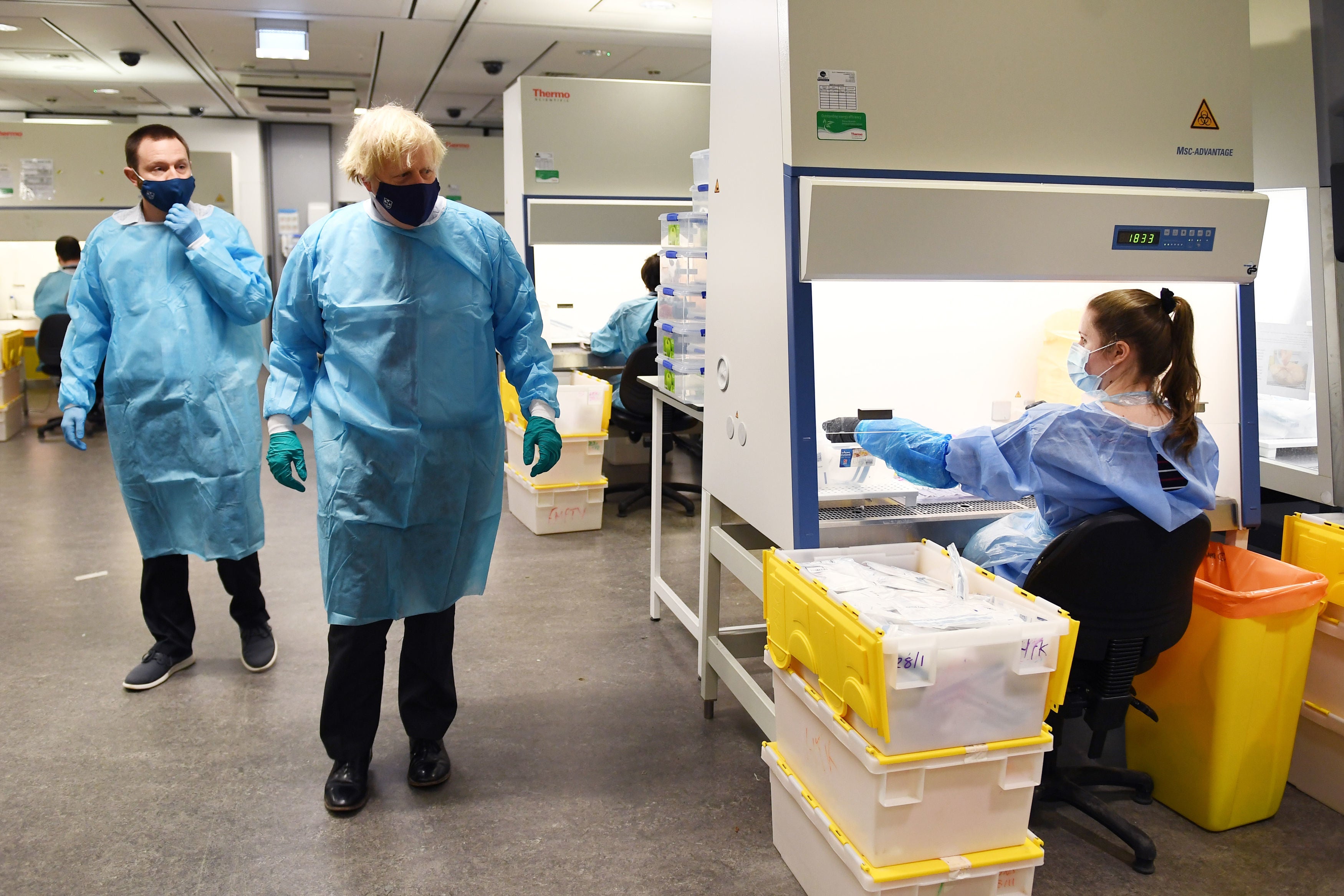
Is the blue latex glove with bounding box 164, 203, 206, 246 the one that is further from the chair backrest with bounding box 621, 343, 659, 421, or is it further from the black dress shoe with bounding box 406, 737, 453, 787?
the chair backrest with bounding box 621, 343, 659, 421

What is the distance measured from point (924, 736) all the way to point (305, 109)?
9.33 m

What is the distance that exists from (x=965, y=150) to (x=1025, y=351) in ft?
2.37

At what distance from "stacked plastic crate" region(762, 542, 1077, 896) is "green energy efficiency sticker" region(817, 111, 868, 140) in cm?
88

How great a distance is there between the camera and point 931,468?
203 centimetres

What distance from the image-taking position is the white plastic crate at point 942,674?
148 centimetres

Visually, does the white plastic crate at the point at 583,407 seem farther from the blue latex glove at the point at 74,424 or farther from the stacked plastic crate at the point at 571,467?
the blue latex glove at the point at 74,424

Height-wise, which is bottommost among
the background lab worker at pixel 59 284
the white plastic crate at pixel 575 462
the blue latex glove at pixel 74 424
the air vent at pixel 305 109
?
the white plastic crate at pixel 575 462

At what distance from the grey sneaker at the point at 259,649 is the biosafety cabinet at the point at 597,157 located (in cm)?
244

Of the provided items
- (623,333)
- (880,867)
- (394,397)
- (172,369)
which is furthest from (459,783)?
(623,333)

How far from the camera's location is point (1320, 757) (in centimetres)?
227

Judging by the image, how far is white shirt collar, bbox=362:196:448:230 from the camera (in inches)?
78.2

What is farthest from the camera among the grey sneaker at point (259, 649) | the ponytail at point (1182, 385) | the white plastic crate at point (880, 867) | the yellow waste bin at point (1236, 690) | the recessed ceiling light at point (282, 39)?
the recessed ceiling light at point (282, 39)

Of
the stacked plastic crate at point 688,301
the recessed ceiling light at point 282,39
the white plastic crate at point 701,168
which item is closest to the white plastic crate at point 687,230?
the stacked plastic crate at point 688,301

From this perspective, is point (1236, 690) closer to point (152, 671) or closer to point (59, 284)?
point (152, 671)
